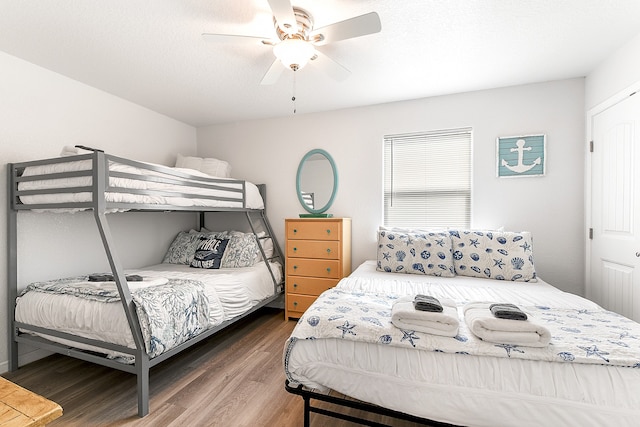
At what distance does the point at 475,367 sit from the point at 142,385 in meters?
1.79

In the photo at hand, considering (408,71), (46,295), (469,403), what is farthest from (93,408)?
(408,71)

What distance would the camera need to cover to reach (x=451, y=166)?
3.01 meters

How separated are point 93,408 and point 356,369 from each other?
65.1 inches

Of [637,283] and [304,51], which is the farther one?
[637,283]

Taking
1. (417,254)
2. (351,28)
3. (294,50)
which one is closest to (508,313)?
(417,254)

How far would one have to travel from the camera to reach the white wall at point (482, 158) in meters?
2.61

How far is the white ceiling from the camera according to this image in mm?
1665

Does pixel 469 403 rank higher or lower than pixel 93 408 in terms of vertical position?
higher

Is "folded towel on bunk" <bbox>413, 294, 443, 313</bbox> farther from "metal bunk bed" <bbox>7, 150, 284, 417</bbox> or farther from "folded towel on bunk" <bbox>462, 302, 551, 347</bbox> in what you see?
"metal bunk bed" <bbox>7, 150, 284, 417</bbox>

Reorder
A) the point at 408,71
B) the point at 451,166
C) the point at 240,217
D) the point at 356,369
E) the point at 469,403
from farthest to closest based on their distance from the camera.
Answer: the point at 240,217 → the point at 451,166 → the point at 408,71 → the point at 356,369 → the point at 469,403

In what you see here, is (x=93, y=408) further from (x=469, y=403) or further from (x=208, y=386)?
(x=469, y=403)

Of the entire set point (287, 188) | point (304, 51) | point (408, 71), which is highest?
point (408, 71)

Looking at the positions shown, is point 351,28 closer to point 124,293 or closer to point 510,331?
point 510,331

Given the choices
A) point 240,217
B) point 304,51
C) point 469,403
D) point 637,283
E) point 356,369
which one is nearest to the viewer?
point 469,403
